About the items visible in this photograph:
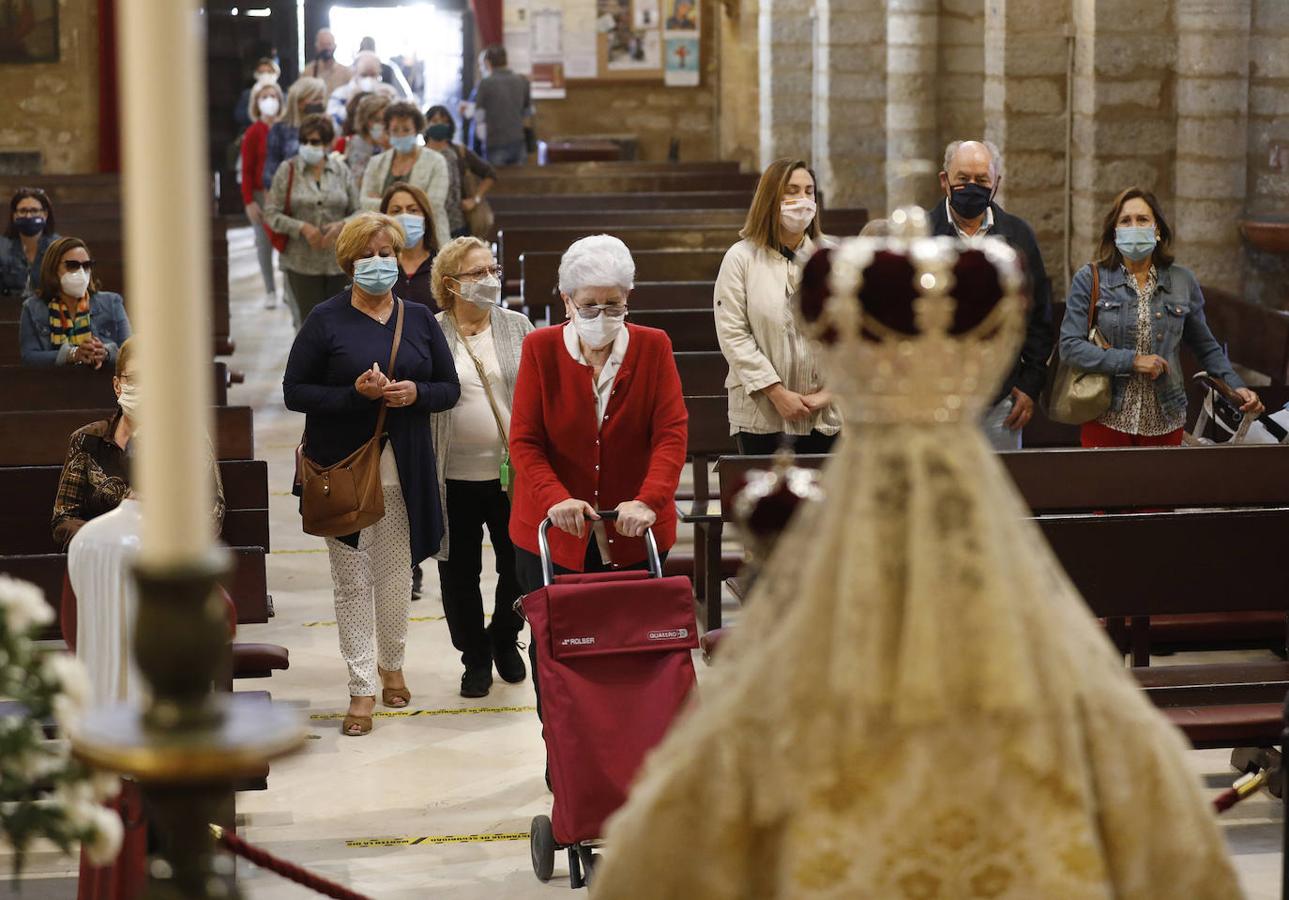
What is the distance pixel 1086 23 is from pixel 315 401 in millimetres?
5706

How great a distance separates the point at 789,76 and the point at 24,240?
8028 mm

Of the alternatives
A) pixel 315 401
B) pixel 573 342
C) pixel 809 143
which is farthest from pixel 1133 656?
pixel 809 143

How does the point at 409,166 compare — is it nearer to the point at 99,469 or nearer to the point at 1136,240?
the point at 1136,240

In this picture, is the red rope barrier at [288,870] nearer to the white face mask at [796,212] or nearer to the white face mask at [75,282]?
the white face mask at [796,212]

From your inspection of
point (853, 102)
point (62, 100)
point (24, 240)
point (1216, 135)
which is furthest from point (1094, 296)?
point (62, 100)

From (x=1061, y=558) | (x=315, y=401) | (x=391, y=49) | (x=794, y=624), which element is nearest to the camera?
(x=794, y=624)

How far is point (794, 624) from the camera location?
212cm

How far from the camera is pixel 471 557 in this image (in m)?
6.07

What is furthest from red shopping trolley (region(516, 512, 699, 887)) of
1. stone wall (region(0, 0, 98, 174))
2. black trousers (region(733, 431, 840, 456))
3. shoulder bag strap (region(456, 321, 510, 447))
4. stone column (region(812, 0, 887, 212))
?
stone wall (region(0, 0, 98, 174))

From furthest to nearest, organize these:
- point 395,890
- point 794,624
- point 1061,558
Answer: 1. point 1061,558
2. point 395,890
3. point 794,624

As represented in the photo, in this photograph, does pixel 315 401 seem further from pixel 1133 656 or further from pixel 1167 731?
pixel 1167 731

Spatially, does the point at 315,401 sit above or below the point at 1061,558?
above

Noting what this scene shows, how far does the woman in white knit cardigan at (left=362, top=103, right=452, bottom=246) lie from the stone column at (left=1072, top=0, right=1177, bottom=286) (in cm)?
329

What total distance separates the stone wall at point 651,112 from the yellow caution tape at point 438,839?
17.1 meters
